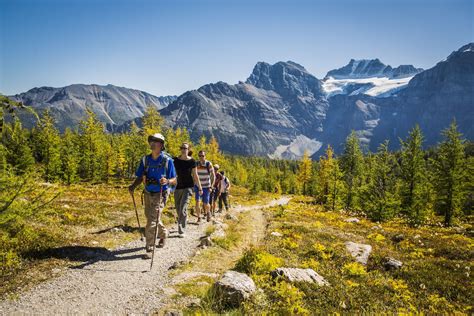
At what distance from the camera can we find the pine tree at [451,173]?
102 feet

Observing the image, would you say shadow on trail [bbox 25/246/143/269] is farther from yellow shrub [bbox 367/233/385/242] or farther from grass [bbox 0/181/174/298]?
yellow shrub [bbox 367/233/385/242]

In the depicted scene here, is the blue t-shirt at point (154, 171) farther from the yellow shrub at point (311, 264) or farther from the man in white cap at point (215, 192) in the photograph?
the man in white cap at point (215, 192)

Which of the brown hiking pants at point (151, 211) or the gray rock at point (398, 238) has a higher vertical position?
the brown hiking pants at point (151, 211)

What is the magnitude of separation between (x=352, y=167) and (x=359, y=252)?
34.4m

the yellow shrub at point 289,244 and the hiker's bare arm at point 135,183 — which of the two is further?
the yellow shrub at point 289,244

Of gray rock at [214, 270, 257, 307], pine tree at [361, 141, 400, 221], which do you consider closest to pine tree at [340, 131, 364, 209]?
A: pine tree at [361, 141, 400, 221]

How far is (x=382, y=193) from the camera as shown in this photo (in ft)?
96.4

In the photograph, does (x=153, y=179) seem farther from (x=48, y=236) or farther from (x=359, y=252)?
(x=359, y=252)

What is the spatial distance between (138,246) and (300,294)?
19.0 feet

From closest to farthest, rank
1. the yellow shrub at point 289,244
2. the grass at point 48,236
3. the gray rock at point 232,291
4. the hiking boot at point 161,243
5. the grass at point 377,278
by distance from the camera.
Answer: the gray rock at point 232,291, the grass at point 48,236, the grass at point 377,278, the hiking boot at point 161,243, the yellow shrub at point 289,244

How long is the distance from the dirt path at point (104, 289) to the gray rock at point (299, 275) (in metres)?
2.90

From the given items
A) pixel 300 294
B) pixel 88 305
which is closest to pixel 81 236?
pixel 88 305

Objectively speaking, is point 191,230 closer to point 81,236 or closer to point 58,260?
→ point 81,236

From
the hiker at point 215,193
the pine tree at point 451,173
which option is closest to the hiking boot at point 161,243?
the hiker at point 215,193
